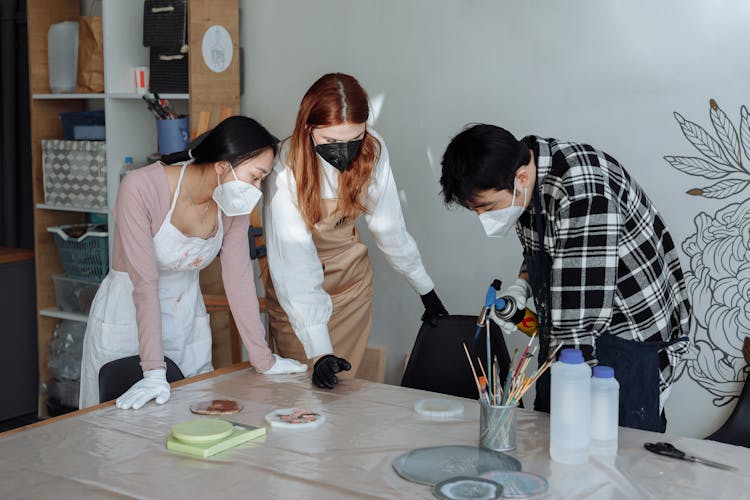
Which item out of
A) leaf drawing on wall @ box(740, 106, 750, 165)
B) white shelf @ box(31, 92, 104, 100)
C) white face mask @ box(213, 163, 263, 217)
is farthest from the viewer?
white shelf @ box(31, 92, 104, 100)

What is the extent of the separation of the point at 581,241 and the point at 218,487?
89 cm

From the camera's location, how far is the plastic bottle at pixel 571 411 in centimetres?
156

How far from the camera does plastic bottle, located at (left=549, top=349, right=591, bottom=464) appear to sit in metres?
1.56

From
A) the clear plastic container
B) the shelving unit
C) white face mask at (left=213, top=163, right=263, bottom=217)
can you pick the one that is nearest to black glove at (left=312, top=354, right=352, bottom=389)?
white face mask at (left=213, top=163, right=263, bottom=217)

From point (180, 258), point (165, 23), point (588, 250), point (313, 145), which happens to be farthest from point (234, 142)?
point (165, 23)

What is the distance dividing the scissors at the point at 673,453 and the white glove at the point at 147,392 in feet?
3.57

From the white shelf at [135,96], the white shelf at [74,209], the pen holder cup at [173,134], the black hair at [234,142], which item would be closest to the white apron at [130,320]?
the black hair at [234,142]

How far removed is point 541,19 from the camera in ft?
9.46

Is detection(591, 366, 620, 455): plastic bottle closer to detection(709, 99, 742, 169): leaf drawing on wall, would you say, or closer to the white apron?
the white apron

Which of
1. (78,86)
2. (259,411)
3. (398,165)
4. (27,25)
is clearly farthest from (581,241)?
(27,25)

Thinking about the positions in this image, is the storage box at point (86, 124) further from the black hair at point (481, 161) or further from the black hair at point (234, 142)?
the black hair at point (481, 161)

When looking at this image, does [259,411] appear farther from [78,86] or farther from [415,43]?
[78,86]

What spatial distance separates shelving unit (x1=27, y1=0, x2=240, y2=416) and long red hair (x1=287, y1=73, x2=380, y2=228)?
1177 mm

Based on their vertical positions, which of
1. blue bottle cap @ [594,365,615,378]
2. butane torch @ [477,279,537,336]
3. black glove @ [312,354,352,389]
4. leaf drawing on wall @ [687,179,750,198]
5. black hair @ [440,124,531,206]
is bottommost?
black glove @ [312,354,352,389]
